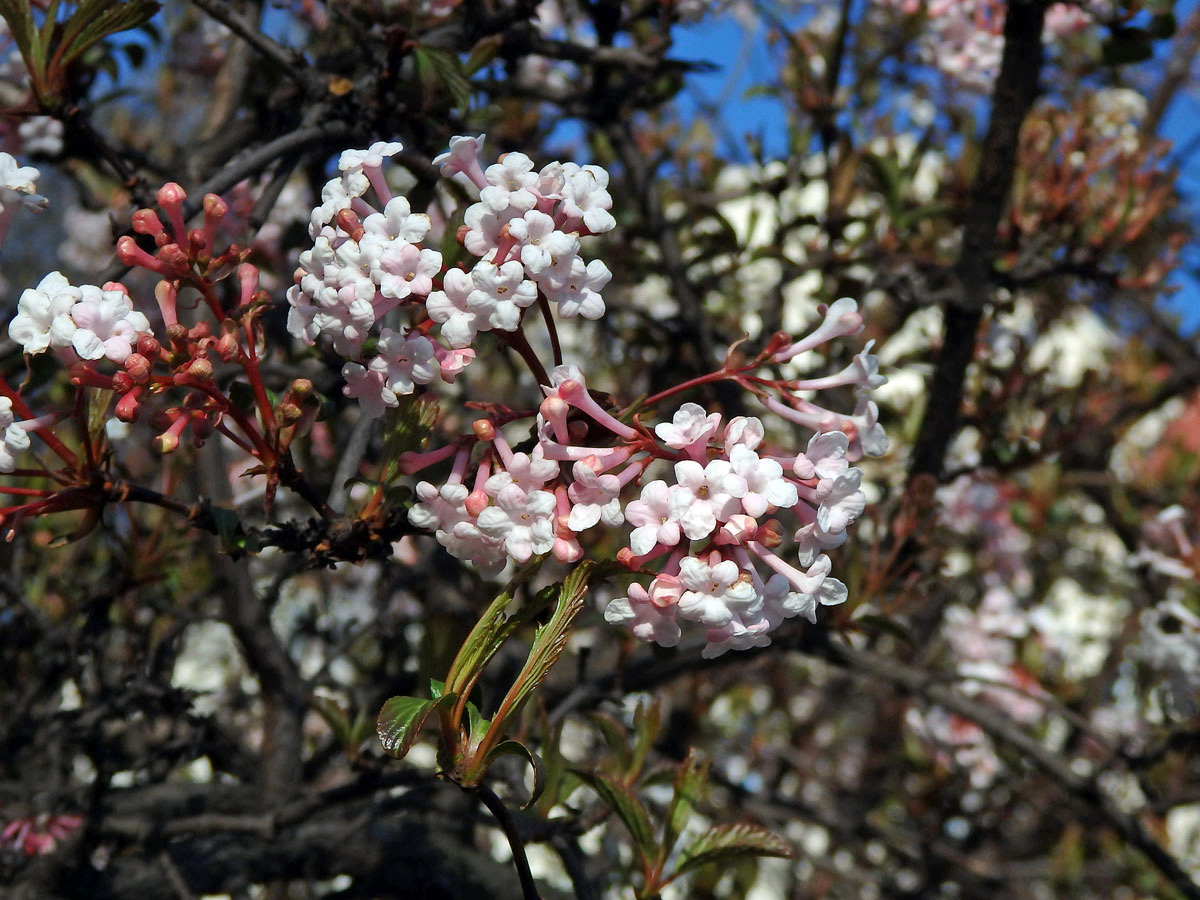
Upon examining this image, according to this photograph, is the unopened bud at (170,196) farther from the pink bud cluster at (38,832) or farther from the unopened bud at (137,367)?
the pink bud cluster at (38,832)

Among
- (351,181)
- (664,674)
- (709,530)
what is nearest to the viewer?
(709,530)

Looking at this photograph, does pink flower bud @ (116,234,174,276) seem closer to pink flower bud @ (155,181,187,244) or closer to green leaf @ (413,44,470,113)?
pink flower bud @ (155,181,187,244)

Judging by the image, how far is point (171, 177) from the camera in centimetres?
273

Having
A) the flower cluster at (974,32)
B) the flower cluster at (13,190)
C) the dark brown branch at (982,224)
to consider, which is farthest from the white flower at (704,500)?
the flower cluster at (974,32)

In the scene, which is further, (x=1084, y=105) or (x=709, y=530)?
(x=1084, y=105)

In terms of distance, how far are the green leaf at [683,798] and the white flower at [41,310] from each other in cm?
114

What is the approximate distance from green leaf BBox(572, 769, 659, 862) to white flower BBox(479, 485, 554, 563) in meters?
0.53

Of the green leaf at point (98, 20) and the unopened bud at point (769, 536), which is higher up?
the green leaf at point (98, 20)

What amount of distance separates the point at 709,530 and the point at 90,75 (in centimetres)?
212

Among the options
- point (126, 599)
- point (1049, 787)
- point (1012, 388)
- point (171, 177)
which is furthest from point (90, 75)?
point (1049, 787)

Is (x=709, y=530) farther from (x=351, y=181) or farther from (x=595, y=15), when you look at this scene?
(x=595, y=15)

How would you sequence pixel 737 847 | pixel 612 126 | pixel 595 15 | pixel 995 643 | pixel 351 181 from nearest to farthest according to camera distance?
pixel 351 181
pixel 737 847
pixel 595 15
pixel 612 126
pixel 995 643

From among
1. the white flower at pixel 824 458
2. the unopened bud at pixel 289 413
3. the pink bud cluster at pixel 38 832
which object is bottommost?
the pink bud cluster at pixel 38 832

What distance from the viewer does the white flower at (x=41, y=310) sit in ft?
4.21
